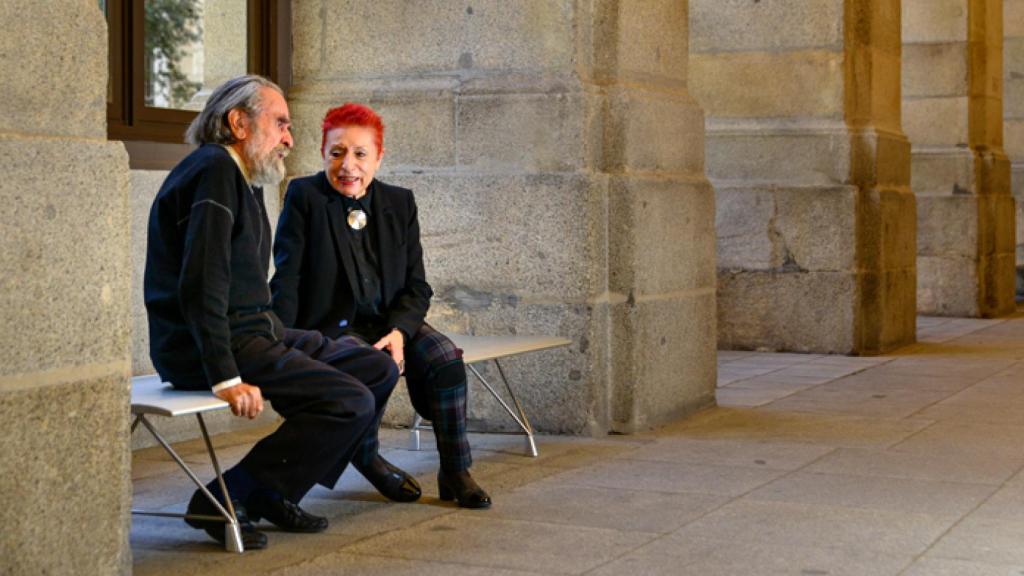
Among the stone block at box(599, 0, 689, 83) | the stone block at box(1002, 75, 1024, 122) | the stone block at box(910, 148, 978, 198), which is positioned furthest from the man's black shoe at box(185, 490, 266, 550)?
the stone block at box(1002, 75, 1024, 122)

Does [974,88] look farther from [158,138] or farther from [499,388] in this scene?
[158,138]

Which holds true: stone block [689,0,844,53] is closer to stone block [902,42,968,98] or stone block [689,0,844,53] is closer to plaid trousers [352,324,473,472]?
stone block [902,42,968,98]

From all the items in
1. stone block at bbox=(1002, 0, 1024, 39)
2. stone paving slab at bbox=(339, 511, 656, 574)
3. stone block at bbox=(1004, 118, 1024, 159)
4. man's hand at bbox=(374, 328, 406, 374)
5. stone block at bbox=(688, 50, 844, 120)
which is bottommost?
stone paving slab at bbox=(339, 511, 656, 574)

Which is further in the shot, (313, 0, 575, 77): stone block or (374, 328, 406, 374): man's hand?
(313, 0, 575, 77): stone block

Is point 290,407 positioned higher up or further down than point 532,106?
further down

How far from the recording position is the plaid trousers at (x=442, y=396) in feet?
18.5

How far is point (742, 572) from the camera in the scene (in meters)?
4.58

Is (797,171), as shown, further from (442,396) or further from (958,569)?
(958,569)

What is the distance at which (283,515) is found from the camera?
5098mm

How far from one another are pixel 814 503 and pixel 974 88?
32.4 feet

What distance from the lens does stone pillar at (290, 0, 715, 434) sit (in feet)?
23.8

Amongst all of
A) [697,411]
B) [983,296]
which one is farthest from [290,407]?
[983,296]

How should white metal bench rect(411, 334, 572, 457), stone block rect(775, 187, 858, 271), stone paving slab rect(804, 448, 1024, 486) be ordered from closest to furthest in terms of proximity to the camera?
stone paving slab rect(804, 448, 1024, 486) → white metal bench rect(411, 334, 572, 457) → stone block rect(775, 187, 858, 271)

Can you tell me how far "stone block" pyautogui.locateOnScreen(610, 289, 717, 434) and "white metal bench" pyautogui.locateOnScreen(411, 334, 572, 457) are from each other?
0.39 metres
